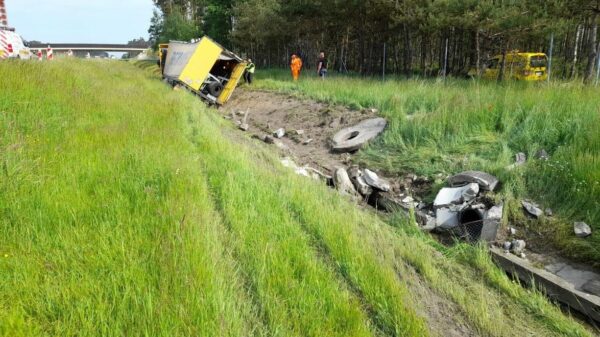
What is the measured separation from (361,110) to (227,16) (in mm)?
34663

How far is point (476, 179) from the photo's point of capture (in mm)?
5773

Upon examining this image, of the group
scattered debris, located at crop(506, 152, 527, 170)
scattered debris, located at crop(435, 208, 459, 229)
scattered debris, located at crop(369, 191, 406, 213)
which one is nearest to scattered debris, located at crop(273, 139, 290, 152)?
scattered debris, located at crop(369, 191, 406, 213)

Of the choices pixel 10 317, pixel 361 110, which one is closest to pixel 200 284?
pixel 10 317

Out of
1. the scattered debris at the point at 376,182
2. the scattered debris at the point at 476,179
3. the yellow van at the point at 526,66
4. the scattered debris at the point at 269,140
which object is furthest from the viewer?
the yellow van at the point at 526,66

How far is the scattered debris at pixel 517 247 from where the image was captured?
4684 millimetres

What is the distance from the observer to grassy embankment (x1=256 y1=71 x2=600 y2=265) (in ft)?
16.5

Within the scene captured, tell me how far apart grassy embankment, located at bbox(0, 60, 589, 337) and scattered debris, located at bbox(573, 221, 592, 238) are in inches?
54.5

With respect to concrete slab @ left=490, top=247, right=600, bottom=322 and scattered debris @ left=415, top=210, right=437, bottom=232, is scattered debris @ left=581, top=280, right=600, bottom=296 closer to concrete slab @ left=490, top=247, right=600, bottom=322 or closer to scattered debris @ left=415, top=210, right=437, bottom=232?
concrete slab @ left=490, top=247, right=600, bottom=322

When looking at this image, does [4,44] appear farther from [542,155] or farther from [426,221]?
[542,155]

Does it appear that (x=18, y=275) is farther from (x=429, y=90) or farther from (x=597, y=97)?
(x=429, y=90)

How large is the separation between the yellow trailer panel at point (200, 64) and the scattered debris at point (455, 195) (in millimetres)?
12850

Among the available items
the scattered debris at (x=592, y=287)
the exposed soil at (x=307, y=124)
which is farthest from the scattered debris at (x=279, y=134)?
the scattered debris at (x=592, y=287)

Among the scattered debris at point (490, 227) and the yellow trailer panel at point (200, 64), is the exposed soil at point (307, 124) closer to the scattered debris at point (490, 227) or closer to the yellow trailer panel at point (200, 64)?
the scattered debris at point (490, 227)

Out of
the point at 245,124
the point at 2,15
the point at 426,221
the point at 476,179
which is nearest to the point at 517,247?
the point at 426,221
